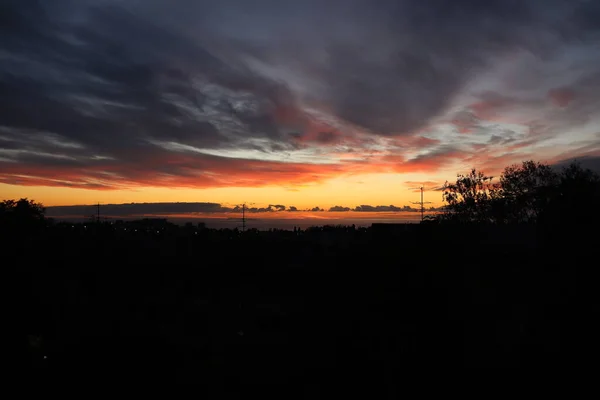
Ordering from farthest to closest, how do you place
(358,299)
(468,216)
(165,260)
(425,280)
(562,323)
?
(468,216) → (165,260) → (358,299) → (425,280) → (562,323)

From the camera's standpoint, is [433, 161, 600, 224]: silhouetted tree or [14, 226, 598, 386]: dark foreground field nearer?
[14, 226, 598, 386]: dark foreground field

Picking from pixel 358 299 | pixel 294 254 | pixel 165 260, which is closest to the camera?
pixel 358 299

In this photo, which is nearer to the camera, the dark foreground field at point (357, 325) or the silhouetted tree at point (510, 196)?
the dark foreground field at point (357, 325)

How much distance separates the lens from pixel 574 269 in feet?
47.2

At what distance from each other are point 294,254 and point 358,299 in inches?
1193

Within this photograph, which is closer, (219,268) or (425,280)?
(425,280)

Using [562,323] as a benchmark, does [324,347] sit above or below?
below

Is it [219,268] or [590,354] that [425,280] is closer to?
[590,354]

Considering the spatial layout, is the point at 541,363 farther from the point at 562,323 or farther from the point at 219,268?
the point at 219,268

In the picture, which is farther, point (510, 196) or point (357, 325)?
point (510, 196)

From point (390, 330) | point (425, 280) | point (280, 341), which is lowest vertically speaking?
point (280, 341)

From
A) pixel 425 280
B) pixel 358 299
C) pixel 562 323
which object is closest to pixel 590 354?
pixel 562 323

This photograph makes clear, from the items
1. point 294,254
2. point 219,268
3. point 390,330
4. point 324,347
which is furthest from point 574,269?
point 294,254

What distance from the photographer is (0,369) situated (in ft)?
39.3
